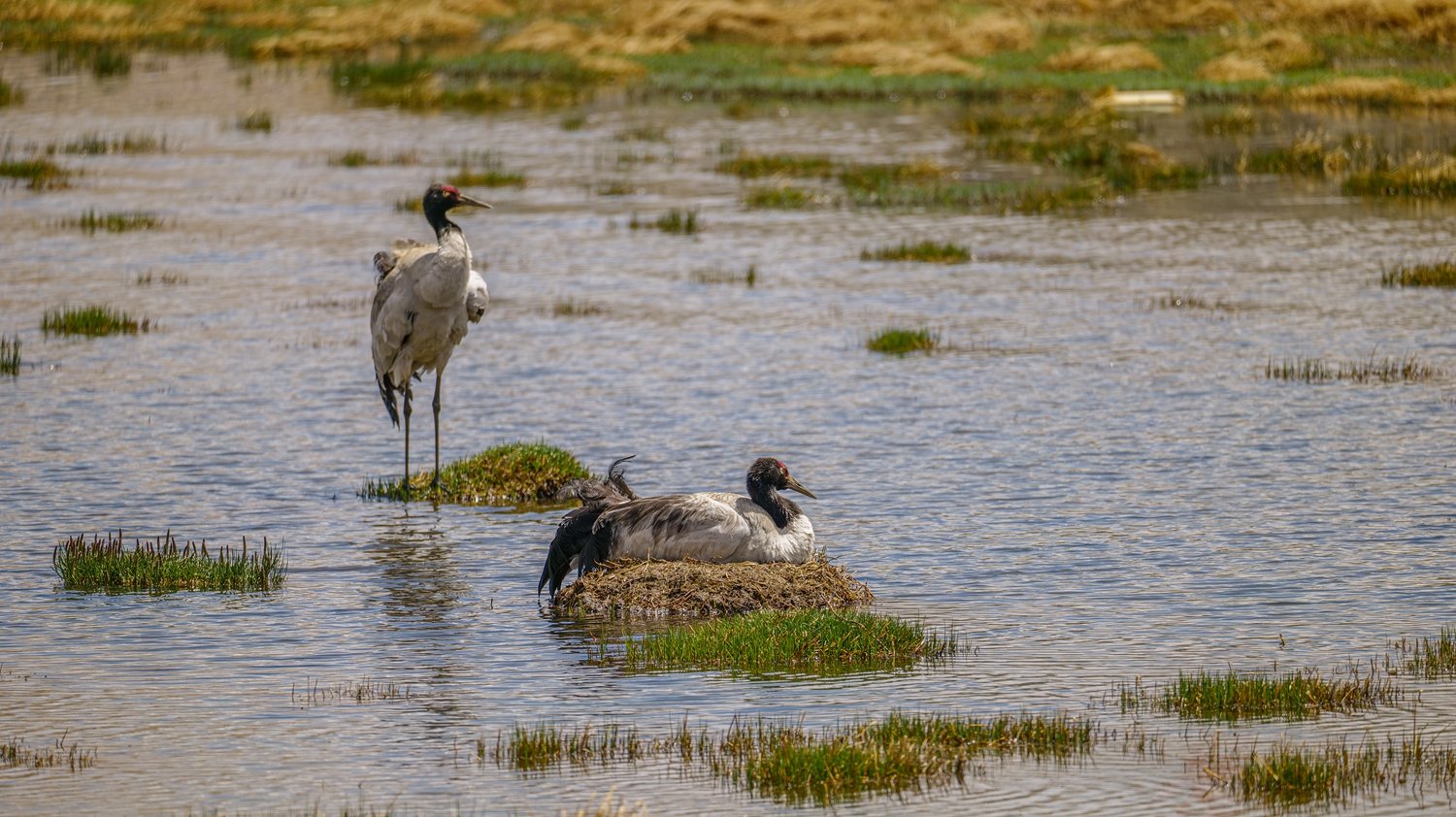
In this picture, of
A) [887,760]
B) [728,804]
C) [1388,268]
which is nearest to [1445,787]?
[887,760]

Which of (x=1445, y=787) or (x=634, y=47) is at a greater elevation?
(x=634, y=47)

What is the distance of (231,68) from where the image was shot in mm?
67500

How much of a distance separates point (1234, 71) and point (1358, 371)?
120 ft

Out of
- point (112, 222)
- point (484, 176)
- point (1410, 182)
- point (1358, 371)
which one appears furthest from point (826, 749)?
point (484, 176)

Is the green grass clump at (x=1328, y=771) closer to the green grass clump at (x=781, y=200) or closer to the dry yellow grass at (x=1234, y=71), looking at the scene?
the green grass clump at (x=781, y=200)

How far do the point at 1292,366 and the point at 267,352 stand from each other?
44.3 ft

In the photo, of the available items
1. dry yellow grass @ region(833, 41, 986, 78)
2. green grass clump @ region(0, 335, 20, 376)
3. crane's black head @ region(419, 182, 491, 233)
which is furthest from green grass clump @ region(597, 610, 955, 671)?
dry yellow grass @ region(833, 41, 986, 78)

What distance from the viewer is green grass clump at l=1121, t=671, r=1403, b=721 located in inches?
416

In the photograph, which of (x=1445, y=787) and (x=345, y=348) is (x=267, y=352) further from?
(x=1445, y=787)

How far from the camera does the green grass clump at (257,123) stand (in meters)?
52.7

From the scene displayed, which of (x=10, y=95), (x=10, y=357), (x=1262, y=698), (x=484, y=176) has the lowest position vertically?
(x=1262, y=698)

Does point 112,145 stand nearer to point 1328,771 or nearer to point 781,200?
point 781,200

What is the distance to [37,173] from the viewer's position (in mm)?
41062

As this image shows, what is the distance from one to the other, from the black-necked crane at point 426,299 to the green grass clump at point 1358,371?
9.96m
